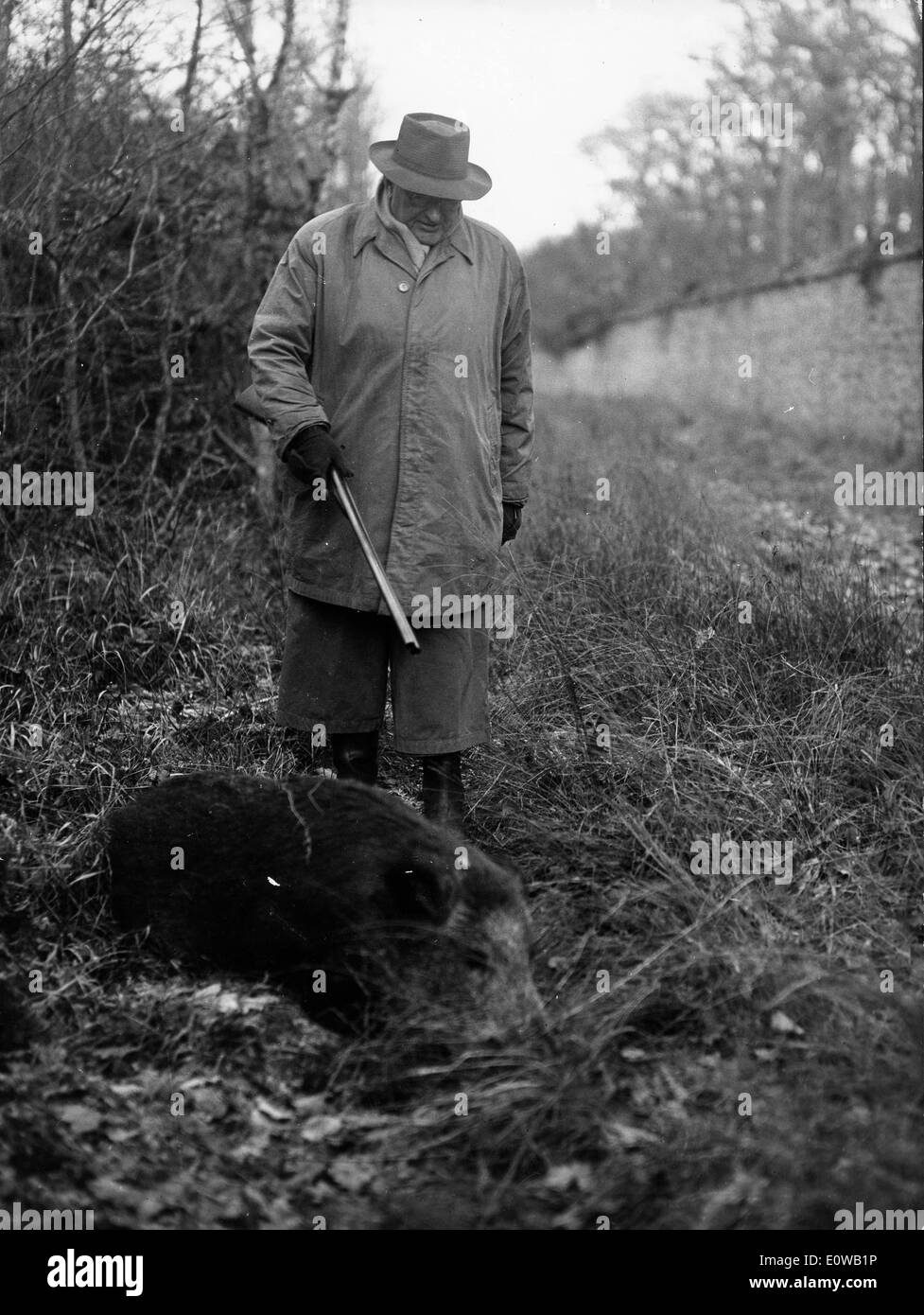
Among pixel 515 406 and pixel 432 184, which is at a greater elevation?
pixel 432 184

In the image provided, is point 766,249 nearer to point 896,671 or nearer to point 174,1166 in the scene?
point 896,671

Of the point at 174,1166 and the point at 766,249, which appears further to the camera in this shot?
the point at 766,249

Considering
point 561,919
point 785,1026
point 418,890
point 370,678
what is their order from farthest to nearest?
point 370,678, point 561,919, point 418,890, point 785,1026

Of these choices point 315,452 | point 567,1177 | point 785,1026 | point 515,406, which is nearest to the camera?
point 567,1177

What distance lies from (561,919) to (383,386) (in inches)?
64.5

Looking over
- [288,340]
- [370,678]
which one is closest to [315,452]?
[288,340]

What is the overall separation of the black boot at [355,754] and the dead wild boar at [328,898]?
58cm

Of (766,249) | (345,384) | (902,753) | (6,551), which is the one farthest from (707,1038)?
(766,249)

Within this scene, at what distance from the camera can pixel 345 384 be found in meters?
3.93

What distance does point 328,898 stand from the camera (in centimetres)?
329

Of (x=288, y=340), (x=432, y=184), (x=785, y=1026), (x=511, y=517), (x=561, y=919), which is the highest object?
(x=432, y=184)

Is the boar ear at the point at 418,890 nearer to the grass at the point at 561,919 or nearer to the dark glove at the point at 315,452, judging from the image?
the grass at the point at 561,919

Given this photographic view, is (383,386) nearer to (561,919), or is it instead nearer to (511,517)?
(511,517)

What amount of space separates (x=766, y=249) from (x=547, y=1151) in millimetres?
31464
